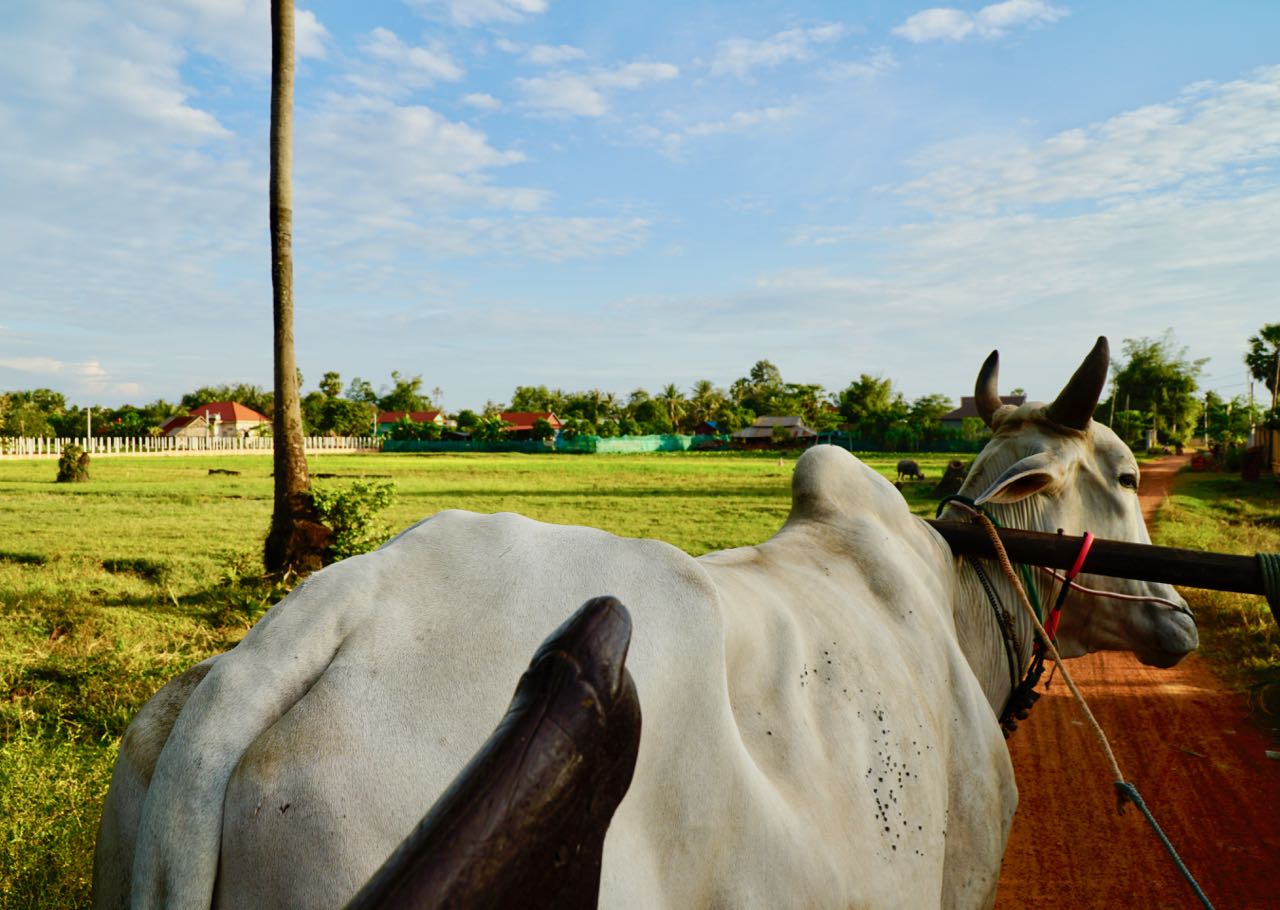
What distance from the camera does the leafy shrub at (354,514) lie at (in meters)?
9.12

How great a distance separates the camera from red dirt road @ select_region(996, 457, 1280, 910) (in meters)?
4.04

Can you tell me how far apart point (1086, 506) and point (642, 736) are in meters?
2.56

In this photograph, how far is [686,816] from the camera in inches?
54.4

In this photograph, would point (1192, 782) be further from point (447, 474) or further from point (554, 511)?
point (447, 474)

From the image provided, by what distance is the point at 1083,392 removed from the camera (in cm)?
300

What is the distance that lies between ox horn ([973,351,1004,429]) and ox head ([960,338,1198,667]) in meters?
0.34

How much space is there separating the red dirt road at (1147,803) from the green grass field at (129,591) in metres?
1.31

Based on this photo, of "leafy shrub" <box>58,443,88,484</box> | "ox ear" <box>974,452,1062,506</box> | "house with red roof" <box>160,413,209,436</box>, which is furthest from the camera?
"house with red roof" <box>160,413,209,436</box>

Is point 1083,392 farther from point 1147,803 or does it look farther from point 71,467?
point 71,467

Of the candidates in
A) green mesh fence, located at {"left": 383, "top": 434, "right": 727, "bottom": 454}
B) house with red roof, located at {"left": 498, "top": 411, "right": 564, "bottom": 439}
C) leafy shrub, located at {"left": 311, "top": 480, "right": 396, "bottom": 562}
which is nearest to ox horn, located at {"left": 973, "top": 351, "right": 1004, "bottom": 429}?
leafy shrub, located at {"left": 311, "top": 480, "right": 396, "bottom": 562}

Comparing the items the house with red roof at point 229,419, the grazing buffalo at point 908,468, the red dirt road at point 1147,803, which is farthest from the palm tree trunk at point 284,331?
the house with red roof at point 229,419

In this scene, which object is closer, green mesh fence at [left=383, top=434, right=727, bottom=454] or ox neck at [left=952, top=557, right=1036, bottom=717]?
ox neck at [left=952, top=557, right=1036, bottom=717]

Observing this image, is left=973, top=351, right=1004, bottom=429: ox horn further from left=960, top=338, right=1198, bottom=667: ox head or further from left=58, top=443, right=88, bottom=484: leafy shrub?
left=58, top=443, right=88, bottom=484: leafy shrub

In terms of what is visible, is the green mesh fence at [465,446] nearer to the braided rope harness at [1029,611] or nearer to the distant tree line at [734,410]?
the distant tree line at [734,410]
